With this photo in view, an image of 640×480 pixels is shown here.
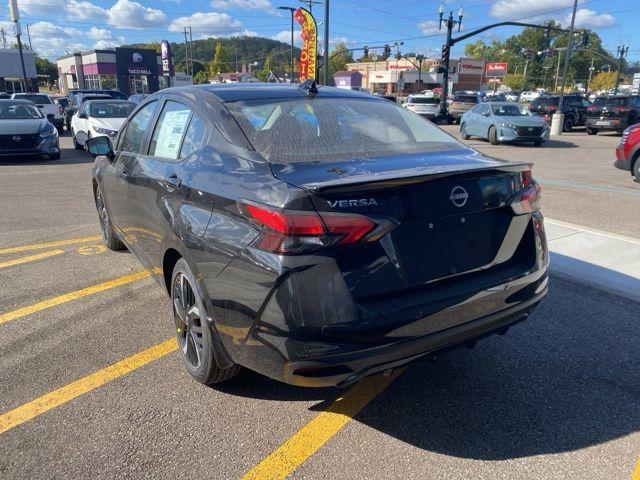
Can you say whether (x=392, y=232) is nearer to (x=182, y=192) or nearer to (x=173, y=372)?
(x=182, y=192)

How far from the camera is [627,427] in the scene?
8.75 ft

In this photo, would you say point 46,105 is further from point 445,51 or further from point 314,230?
point 314,230

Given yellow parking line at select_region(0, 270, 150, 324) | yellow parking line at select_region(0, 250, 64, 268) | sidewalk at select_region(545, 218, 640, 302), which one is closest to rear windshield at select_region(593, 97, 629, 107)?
sidewalk at select_region(545, 218, 640, 302)

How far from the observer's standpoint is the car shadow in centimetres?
258

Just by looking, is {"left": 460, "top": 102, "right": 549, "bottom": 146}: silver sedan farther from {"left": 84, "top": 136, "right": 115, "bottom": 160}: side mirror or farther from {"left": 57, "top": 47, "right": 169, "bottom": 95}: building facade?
{"left": 57, "top": 47, "right": 169, "bottom": 95}: building facade

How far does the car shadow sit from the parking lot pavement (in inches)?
140

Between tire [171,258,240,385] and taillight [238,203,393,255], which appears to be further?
tire [171,258,240,385]

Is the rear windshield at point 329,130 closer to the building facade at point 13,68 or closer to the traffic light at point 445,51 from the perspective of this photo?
the traffic light at point 445,51

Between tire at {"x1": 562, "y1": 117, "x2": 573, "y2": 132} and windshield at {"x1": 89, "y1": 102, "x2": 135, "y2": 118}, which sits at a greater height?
windshield at {"x1": 89, "y1": 102, "x2": 135, "y2": 118}

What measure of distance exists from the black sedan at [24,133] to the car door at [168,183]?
10.9 m

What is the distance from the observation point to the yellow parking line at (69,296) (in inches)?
159

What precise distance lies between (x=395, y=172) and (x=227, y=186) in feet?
2.70

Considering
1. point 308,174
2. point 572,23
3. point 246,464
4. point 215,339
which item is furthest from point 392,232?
point 572,23

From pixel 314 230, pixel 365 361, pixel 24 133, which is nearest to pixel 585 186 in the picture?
pixel 365 361
